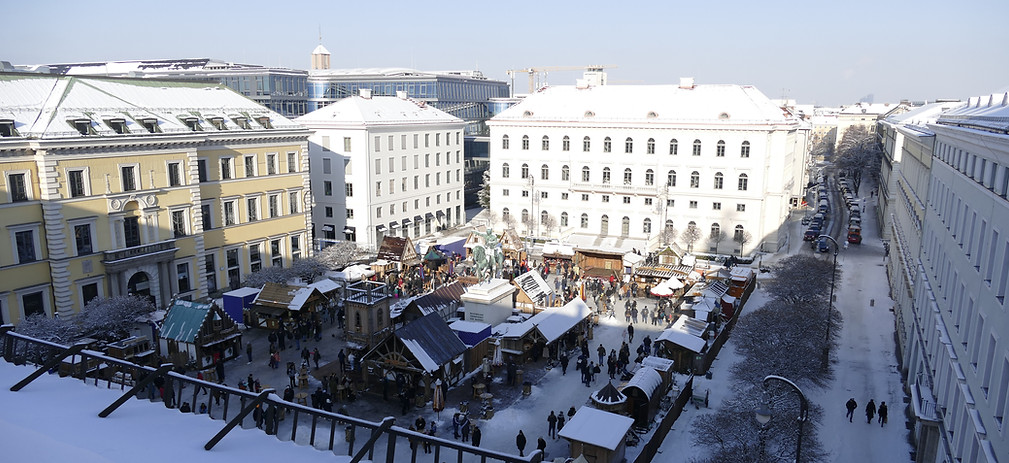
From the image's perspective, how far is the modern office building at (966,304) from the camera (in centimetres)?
1479

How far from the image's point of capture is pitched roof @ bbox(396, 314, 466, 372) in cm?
2562

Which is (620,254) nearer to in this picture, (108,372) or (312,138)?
(312,138)

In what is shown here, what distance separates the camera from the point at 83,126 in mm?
33719

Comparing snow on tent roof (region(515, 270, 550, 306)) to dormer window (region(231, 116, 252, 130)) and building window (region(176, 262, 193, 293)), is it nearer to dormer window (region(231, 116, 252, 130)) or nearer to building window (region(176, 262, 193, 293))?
building window (region(176, 262, 193, 293))

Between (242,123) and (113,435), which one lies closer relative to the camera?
(113,435)

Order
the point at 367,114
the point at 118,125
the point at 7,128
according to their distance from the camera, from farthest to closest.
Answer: the point at 367,114, the point at 118,125, the point at 7,128

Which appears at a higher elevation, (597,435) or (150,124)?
(150,124)

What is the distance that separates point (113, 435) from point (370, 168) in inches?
1834

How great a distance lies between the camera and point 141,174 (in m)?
35.7

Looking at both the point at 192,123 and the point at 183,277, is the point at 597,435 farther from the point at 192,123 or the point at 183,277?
the point at 192,123

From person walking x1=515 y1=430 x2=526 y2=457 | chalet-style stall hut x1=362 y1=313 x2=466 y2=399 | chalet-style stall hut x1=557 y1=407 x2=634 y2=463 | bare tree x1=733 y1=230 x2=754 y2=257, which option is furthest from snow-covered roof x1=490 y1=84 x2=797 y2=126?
person walking x1=515 y1=430 x2=526 y2=457

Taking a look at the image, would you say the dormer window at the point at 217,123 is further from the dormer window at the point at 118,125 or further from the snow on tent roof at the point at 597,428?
the snow on tent roof at the point at 597,428

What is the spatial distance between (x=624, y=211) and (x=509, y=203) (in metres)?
10.9

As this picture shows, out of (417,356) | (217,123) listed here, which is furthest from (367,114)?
(417,356)
